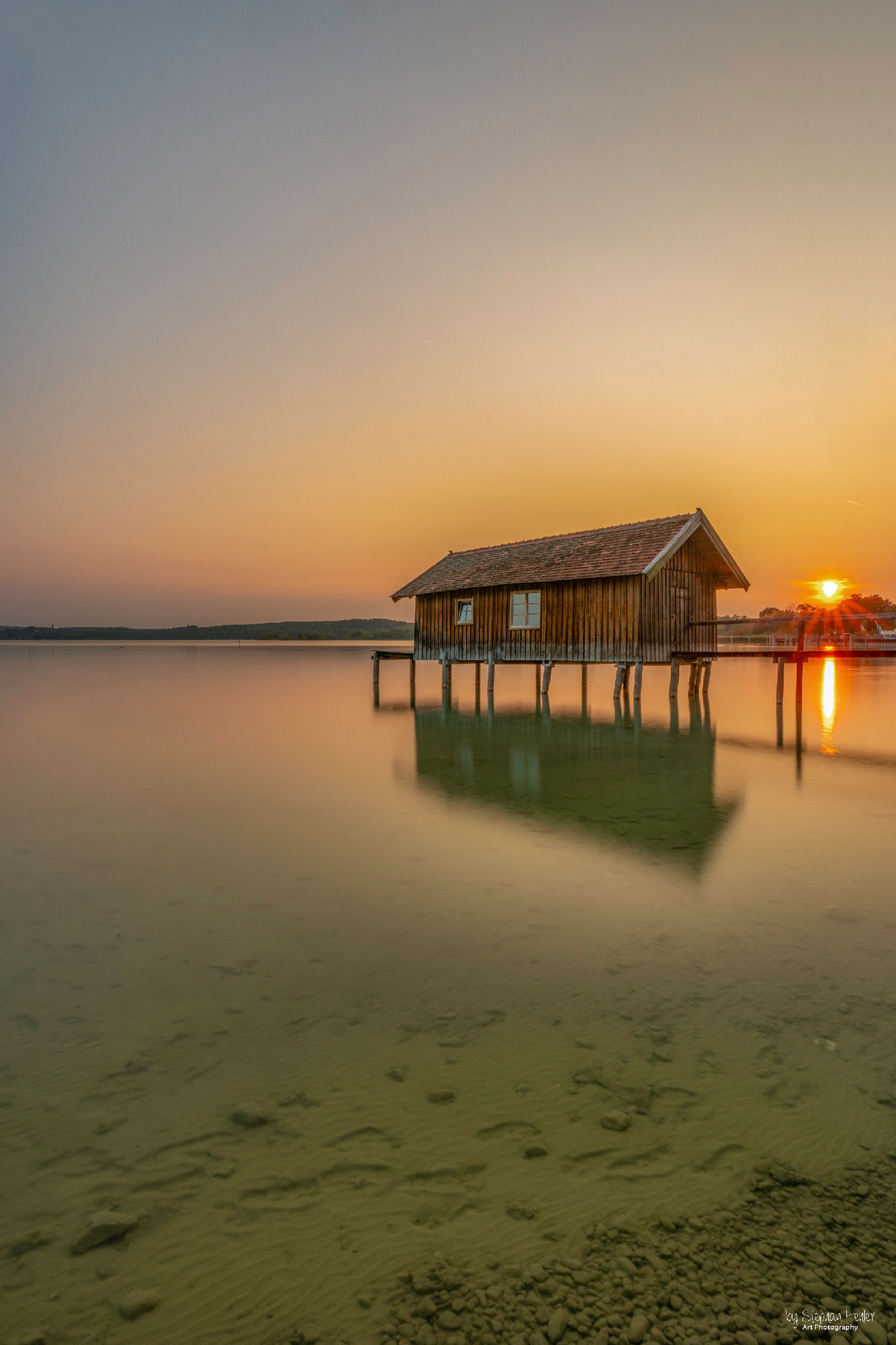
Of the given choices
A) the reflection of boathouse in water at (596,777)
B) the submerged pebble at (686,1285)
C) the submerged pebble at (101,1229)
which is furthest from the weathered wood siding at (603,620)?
the submerged pebble at (101,1229)

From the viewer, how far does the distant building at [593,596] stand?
23.9 metres

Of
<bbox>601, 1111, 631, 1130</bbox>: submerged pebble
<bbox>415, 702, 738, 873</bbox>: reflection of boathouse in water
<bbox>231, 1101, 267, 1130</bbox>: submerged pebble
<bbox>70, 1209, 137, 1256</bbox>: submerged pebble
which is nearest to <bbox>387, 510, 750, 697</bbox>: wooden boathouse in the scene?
<bbox>415, 702, 738, 873</bbox>: reflection of boathouse in water

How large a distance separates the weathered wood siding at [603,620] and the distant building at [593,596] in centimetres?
4

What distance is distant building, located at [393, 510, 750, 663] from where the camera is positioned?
23891 mm

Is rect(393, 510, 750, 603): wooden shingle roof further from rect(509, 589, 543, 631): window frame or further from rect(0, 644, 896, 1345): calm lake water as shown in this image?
rect(0, 644, 896, 1345): calm lake water

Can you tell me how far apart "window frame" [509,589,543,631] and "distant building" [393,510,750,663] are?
0.04 meters

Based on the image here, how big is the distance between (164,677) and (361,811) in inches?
1935

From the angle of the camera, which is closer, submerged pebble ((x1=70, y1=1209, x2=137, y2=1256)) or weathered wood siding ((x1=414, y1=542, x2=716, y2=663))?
submerged pebble ((x1=70, y1=1209, x2=137, y2=1256))

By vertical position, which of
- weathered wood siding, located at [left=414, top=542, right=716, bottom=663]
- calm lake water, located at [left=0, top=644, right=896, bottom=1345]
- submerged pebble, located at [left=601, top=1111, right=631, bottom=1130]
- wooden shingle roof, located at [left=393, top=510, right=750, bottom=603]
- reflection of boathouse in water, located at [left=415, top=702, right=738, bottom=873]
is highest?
wooden shingle roof, located at [left=393, top=510, right=750, bottom=603]

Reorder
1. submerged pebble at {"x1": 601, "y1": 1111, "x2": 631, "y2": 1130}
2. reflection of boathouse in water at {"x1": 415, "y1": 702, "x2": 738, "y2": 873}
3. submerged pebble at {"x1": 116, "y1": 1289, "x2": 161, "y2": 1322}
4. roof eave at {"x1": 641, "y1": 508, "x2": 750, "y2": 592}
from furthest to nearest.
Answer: roof eave at {"x1": 641, "y1": 508, "x2": 750, "y2": 592} → reflection of boathouse in water at {"x1": 415, "y1": 702, "x2": 738, "y2": 873} → submerged pebble at {"x1": 601, "y1": 1111, "x2": 631, "y2": 1130} → submerged pebble at {"x1": 116, "y1": 1289, "x2": 161, "y2": 1322}

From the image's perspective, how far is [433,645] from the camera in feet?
102

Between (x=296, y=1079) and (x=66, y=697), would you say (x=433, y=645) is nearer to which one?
(x=66, y=697)

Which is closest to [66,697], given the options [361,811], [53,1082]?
[361,811]

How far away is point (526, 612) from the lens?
1064 inches
